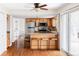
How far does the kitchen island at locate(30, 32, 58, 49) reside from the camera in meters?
6.92

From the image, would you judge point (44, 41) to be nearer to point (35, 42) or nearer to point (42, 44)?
point (42, 44)

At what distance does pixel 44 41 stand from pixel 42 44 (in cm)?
19

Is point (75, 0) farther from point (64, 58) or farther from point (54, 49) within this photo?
point (54, 49)

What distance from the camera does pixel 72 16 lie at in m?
5.33

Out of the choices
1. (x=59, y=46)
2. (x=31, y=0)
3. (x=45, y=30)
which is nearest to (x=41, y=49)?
(x=59, y=46)

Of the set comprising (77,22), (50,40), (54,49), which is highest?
(77,22)

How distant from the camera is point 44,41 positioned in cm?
700

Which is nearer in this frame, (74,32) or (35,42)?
(74,32)

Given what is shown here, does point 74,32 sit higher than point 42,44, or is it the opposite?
point 74,32

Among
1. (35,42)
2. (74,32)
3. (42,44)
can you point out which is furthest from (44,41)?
(74,32)

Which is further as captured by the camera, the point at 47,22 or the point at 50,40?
the point at 47,22

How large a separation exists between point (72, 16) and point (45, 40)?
222 cm

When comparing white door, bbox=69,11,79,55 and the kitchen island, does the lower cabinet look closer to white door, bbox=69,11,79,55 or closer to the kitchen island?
the kitchen island

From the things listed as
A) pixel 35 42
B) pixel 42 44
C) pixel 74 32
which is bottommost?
pixel 42 44
